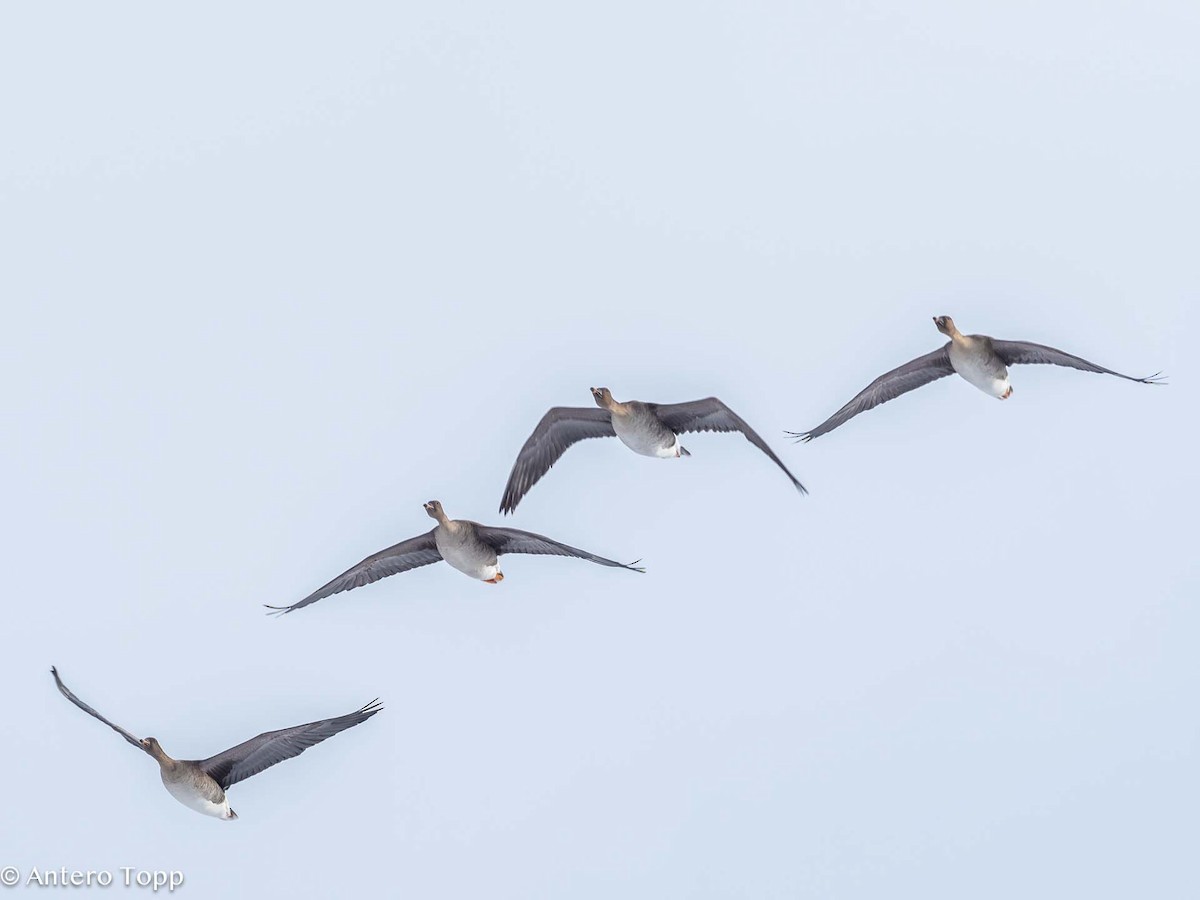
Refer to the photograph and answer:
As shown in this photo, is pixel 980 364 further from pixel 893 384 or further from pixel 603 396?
pixel 603 396

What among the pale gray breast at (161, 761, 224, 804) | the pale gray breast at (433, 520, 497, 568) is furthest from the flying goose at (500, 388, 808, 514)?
the pale gray breast at (161, 761, 224, 804)

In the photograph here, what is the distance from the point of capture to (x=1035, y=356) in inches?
1161

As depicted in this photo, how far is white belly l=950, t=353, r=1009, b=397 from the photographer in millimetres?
29891

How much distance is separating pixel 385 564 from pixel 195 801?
5048 mm

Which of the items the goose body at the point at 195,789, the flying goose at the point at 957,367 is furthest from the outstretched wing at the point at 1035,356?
the goose body at the point at 195,789

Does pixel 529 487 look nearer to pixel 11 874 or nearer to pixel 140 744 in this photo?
pixel 140 744

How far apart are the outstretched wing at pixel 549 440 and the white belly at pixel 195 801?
6918mm

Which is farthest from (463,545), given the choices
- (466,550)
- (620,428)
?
(620,428)

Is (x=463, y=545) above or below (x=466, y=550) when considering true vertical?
above

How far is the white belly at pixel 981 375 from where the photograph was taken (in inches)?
1177

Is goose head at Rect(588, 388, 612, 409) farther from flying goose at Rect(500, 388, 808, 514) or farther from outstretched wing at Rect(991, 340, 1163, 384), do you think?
outstretched wing at Rect(991, 340, 1163, 384)

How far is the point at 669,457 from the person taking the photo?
28531 millimetres

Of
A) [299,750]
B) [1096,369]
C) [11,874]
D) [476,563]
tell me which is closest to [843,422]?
[1096,369]

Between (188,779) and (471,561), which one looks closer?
(188,779)
